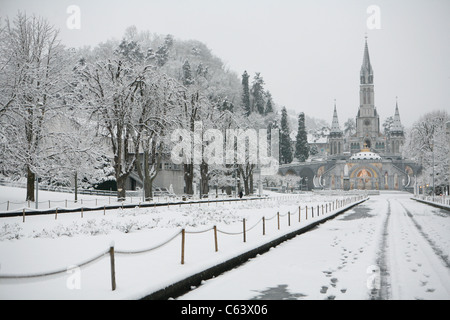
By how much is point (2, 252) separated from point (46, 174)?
797 inches

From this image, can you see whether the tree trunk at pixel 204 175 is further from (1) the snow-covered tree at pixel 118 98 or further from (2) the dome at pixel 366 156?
(2) the dome at pixel 366 156

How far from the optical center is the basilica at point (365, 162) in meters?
124

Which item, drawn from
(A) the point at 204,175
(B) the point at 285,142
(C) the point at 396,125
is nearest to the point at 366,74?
(C) the point at 396,125

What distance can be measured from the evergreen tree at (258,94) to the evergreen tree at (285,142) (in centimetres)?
1478

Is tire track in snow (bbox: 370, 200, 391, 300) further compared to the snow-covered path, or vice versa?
the snow-covered path

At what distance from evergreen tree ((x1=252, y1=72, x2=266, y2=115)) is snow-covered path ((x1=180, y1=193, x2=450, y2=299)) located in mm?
118032

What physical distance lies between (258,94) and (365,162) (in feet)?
129

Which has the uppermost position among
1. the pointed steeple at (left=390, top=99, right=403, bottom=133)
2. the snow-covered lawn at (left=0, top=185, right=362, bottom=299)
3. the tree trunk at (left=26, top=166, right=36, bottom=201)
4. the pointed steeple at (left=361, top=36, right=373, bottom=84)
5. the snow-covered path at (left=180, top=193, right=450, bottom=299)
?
the pointed steeple at (left=361, top=36, right=373, bottom=84)

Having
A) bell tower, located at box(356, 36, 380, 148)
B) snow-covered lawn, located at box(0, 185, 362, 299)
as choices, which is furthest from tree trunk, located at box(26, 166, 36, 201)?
bell tower, located at box(356, 36, 380, 148)

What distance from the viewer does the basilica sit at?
124062 mm

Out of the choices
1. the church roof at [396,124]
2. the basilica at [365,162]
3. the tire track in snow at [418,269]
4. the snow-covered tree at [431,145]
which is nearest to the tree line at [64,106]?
the tire track in snow at [418,269]

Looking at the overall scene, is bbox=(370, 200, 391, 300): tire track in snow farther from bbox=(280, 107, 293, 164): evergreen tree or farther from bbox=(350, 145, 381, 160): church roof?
bbox=(350, 145, 381, 160): church roof

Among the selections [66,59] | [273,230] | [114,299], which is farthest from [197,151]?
[114,299]
